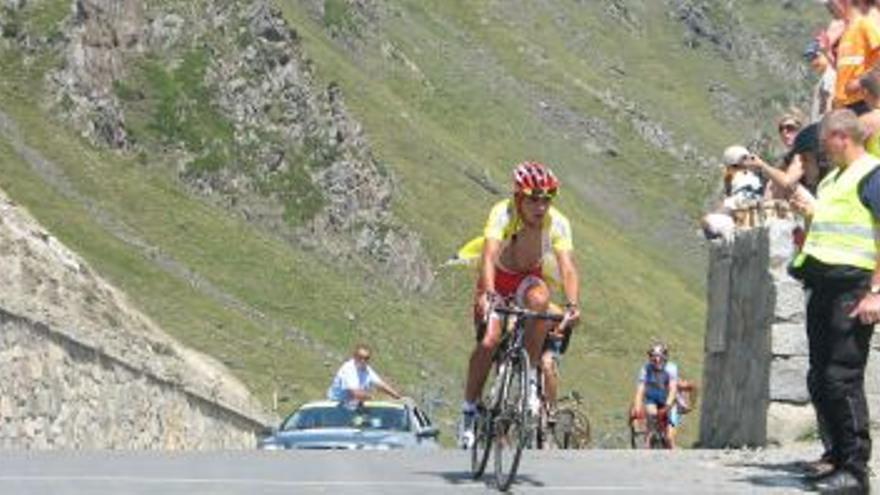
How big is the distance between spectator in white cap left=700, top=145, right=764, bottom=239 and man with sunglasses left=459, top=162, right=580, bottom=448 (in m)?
4.18

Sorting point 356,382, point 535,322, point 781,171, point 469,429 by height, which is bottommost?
point 469,429

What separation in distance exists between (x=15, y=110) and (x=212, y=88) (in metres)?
14.7

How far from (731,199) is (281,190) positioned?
75995 millimetres

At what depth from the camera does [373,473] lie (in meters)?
14.4

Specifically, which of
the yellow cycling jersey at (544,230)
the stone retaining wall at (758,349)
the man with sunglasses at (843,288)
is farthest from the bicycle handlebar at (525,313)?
the stone retaining wall at (758,349)

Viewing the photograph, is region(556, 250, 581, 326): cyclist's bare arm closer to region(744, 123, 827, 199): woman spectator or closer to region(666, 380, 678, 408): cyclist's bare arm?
region(744, 123, 827, 199): woman spectator

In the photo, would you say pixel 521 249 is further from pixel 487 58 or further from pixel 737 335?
pixel 487 58

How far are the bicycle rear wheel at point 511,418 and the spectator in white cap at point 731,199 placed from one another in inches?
196

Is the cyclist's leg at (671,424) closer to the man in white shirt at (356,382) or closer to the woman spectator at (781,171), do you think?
the man in white shirt at (356,382)

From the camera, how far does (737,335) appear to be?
1827 centimetres

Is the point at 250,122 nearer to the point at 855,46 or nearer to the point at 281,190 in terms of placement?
the point at 281,190

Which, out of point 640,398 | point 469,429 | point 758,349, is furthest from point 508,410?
point 640,398

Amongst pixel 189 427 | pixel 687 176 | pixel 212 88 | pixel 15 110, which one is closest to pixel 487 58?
pixel 687 176

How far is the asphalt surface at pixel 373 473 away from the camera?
13.0 metres
